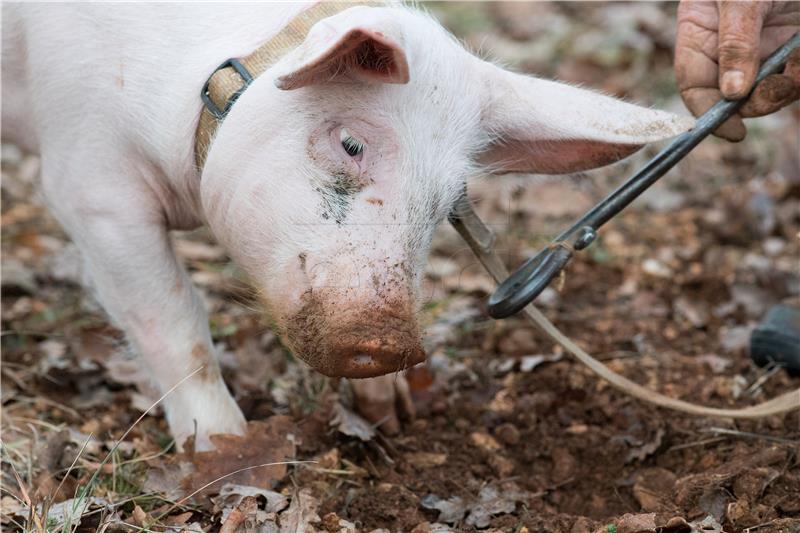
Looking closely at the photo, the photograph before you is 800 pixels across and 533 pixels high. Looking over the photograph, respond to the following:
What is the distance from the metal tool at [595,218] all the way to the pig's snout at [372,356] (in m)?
0.50

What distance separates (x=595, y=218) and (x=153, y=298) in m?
1.38

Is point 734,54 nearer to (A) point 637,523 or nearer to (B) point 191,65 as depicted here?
(A) point 637,523

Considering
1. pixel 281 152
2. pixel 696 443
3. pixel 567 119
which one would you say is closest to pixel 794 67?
pixel 567 119

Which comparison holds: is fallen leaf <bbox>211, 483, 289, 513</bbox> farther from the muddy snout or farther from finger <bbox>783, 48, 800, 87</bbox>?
finger <bbox>783, 48, 800, 87</bbox>

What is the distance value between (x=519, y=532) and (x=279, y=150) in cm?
119

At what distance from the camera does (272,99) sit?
2.82m

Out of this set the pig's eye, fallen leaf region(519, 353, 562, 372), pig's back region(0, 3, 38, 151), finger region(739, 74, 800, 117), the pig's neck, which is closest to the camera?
the pig's eye

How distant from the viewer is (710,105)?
343cm

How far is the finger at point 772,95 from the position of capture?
321cm

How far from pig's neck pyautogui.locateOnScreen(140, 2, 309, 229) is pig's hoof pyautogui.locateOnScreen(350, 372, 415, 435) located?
82cm

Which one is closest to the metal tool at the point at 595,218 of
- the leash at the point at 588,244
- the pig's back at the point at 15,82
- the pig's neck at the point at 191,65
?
the leash at the point at 588,244

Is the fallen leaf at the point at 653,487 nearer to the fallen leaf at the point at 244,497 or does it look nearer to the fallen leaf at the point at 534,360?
the fallen leaf at the point at 534,360

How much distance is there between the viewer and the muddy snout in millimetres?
2621

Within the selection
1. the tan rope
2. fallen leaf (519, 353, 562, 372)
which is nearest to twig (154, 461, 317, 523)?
the tan rope
